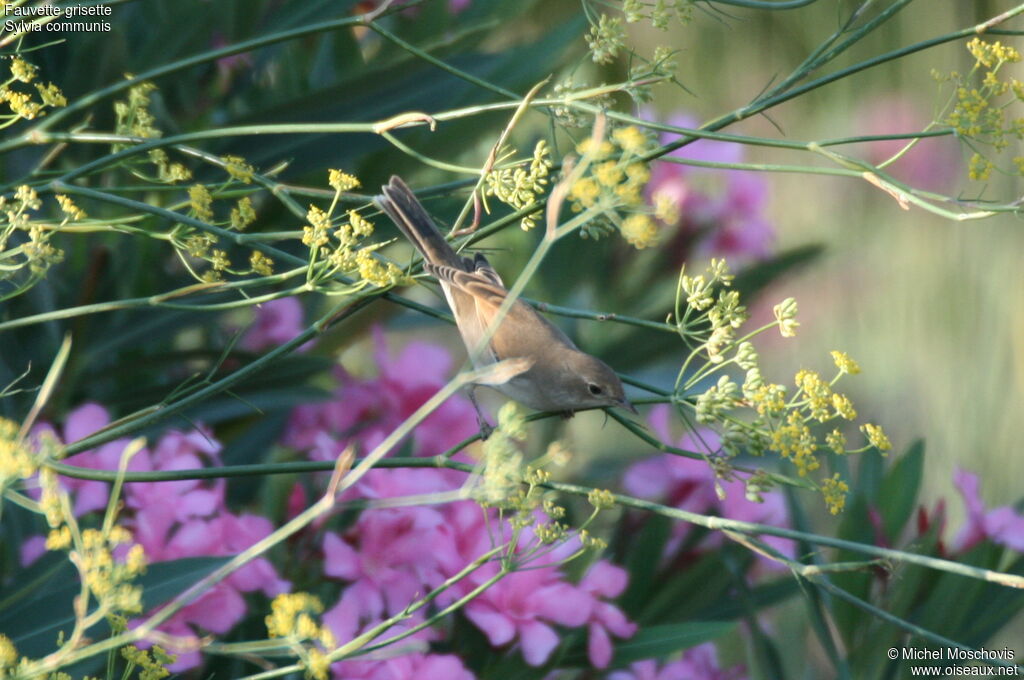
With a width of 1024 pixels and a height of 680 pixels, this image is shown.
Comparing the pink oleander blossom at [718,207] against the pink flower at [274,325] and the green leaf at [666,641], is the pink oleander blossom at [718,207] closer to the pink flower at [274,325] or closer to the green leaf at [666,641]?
the pink flower at [274,325]

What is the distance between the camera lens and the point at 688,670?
1453 millimetres

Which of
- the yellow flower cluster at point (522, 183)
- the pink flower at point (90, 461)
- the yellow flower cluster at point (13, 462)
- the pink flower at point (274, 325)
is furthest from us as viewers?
the pink flower at point (274, 325)

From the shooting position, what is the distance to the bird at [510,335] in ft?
4.17

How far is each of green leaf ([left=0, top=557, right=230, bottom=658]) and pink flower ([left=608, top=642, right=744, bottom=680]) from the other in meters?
0.55

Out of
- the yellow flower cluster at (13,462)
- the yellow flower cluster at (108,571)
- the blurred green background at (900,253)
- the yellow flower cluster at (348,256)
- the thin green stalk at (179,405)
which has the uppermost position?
the yellow flower cluster at (348,256)

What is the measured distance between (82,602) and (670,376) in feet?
5.13

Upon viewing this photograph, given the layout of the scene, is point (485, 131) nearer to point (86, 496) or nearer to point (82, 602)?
point (86, 496)

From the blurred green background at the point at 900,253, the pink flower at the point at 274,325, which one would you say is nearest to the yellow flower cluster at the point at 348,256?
the pink flower at the point at 274,325

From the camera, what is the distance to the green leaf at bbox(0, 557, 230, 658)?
1.03m

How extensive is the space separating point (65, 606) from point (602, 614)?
56cm

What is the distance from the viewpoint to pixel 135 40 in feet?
6.06

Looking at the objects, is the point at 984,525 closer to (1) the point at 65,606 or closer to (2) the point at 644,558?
(2) the point at 644,558

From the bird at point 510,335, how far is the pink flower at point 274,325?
1.11 feet

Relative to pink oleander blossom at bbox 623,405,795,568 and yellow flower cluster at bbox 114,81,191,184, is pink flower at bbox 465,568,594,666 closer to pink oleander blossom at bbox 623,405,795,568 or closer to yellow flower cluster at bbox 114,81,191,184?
pink oleander blossom at bbox 623,405,795,568
